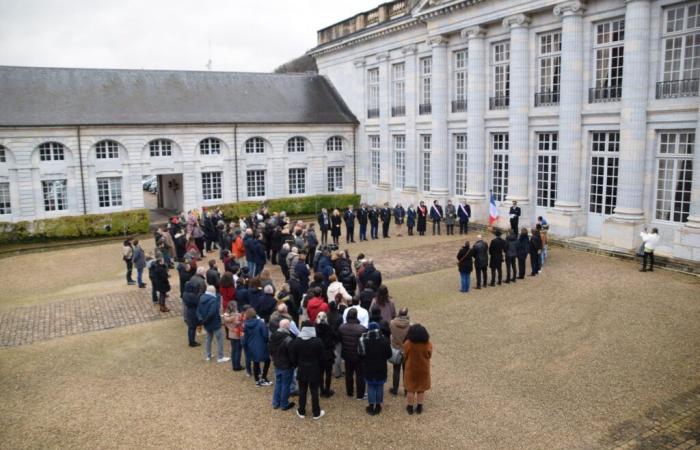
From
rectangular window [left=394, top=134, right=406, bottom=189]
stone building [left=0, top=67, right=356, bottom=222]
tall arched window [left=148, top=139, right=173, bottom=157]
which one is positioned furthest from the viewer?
rectangular window [left=394, top=134, right=406, bottom=189]

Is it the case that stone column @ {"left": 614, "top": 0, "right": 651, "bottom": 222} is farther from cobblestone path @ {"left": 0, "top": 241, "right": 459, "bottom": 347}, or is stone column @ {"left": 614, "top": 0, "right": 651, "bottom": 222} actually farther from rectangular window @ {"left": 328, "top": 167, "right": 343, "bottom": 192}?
rectangular window @ {"left": 328, "top": 167, "right": 343, "bottom": 192}

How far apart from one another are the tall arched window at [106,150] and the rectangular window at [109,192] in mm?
1118

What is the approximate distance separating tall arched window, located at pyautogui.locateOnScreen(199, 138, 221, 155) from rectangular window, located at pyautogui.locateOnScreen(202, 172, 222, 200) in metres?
1.11

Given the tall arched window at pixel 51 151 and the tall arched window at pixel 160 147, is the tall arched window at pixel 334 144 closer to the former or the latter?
the tall arched window at pixel 160 147

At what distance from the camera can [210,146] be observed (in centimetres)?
3097

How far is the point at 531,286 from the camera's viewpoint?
616 inches

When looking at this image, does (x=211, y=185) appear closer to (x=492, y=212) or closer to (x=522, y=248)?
(x=492, y=212)

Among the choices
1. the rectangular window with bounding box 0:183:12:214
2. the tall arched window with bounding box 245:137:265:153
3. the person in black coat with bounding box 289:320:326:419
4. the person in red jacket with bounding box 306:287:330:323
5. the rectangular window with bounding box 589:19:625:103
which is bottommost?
the person in black coat with bounding box 289:320:326:419

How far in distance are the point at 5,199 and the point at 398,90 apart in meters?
19.9

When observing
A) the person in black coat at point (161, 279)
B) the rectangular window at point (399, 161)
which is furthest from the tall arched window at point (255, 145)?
the person in black coat at point (161, 279)

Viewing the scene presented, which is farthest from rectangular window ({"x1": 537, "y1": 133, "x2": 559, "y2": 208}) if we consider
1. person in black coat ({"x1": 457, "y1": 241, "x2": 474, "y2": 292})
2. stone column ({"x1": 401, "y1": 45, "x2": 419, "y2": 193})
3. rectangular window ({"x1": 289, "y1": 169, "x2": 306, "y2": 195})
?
rectangular window ({"x1": 289, "y1": 169, "x2": 306, "y2": 195})

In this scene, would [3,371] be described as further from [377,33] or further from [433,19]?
[377,33]

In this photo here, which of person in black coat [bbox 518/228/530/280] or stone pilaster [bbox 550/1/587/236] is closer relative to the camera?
person in black coat [bbox 518/228/530/280]

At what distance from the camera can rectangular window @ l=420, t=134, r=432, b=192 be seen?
29.7 metres
